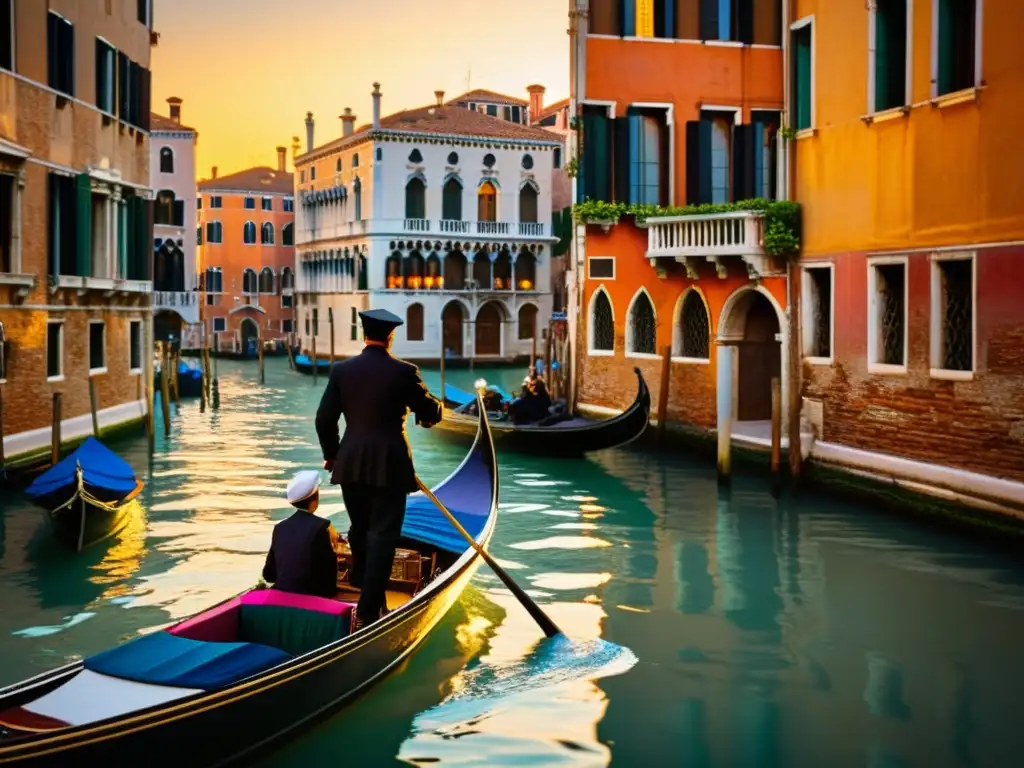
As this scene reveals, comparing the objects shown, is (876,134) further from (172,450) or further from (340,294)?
(340,294)

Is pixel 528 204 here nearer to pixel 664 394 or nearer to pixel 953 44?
pixel 664 394

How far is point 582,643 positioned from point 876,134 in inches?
183

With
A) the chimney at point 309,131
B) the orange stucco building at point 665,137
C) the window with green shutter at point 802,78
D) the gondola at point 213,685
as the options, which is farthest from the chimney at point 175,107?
the gondola at point 213,685

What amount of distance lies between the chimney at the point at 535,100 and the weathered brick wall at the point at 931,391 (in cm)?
2549

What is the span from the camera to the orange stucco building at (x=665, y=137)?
1162 cm

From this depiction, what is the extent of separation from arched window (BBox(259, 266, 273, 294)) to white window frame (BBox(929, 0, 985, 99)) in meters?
29.7

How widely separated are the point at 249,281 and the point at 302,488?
32.5 metres

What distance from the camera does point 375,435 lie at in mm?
4059

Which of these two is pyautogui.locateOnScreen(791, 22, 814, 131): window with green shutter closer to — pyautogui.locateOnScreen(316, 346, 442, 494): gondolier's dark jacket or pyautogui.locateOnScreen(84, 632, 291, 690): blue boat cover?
pyautogui.locateOnScreen(316, 346, 442, 494): gondolier's dark jacket

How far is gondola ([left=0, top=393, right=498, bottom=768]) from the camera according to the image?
2943 millimetres

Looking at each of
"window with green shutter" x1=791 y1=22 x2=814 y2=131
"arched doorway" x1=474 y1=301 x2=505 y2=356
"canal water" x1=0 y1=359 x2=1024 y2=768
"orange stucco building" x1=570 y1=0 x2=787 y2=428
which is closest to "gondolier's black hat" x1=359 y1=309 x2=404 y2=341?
"canal water" x1=0 y1=359 x2=1024 y2=768

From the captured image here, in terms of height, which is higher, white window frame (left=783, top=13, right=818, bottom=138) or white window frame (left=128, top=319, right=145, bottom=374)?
white window frame (left=783, top=13, right=818, bottom=138)

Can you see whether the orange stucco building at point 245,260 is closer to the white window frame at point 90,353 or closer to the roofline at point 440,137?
the roofline at point 440,137

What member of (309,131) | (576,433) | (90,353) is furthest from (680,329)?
(309,131)
